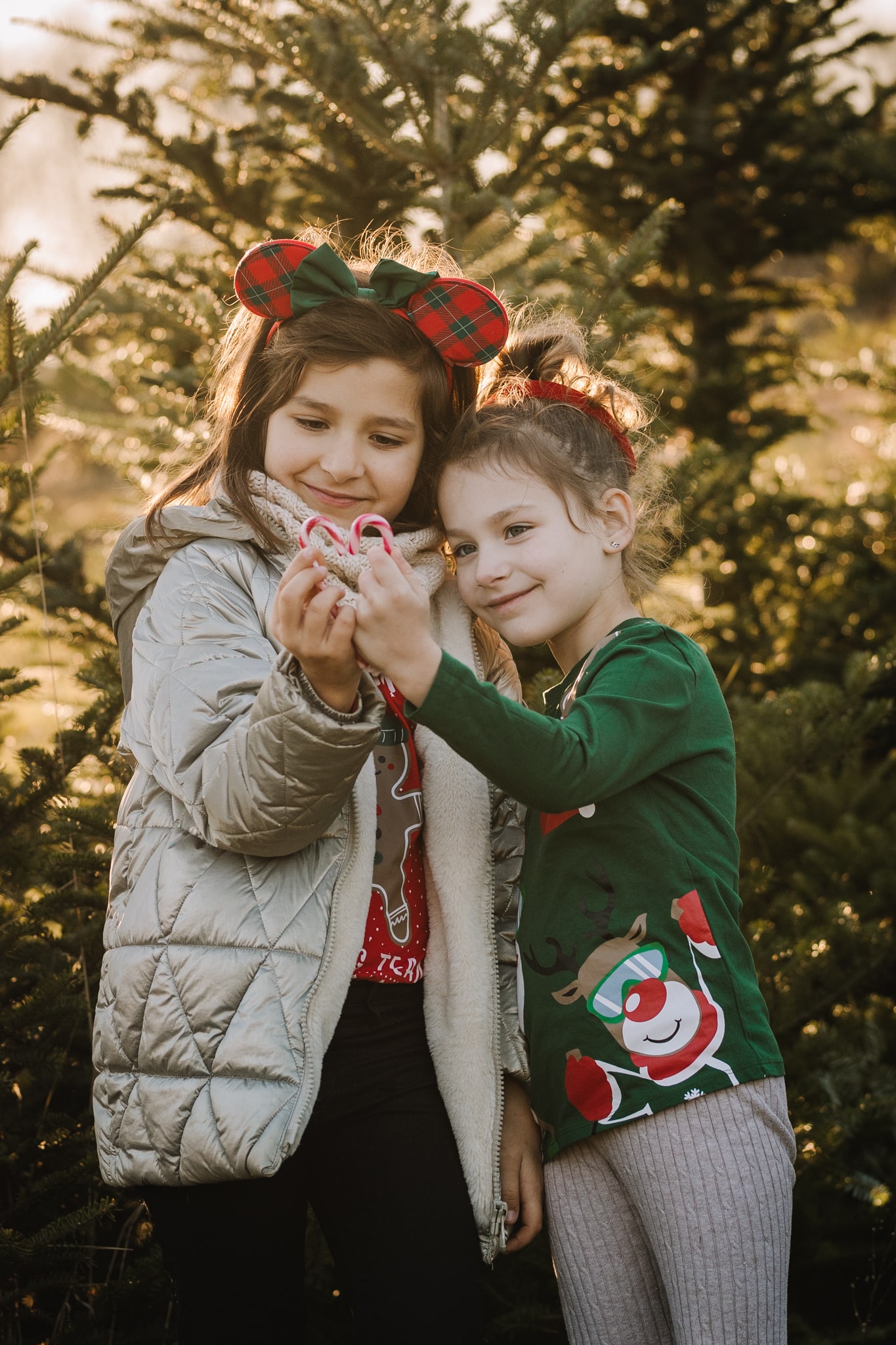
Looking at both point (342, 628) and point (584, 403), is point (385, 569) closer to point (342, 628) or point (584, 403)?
point (342, 628)

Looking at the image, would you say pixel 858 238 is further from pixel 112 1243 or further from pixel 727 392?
pixel 112 1243

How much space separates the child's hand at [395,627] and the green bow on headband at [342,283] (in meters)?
0.73

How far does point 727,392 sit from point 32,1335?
4.05 m

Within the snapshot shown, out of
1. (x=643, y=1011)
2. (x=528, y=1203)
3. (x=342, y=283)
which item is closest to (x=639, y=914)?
(x=643, y=1011)

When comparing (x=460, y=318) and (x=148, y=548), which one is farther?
(x=460, y=318)

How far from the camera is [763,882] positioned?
274cm

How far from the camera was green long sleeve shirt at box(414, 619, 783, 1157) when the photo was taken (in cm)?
158

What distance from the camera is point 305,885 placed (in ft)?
5.14

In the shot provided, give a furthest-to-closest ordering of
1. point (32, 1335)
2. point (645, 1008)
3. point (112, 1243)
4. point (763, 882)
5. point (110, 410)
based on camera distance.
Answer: point (110, 410), point (763, 882), point (112, 1243), point (32, 1335), point (645, 1008)

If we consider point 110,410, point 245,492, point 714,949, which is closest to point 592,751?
point 714,949

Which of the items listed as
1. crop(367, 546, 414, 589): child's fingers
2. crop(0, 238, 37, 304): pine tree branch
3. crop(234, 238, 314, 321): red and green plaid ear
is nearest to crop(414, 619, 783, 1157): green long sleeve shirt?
crop(367, 546, 414, 589): child's fingers

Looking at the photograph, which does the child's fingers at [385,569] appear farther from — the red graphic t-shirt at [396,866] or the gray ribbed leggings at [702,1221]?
the gray ribbed leggings at [702,1221]

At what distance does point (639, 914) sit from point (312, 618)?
28.1 inches

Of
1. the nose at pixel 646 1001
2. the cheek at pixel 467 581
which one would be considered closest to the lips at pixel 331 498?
the cheek at pixel 467 581
